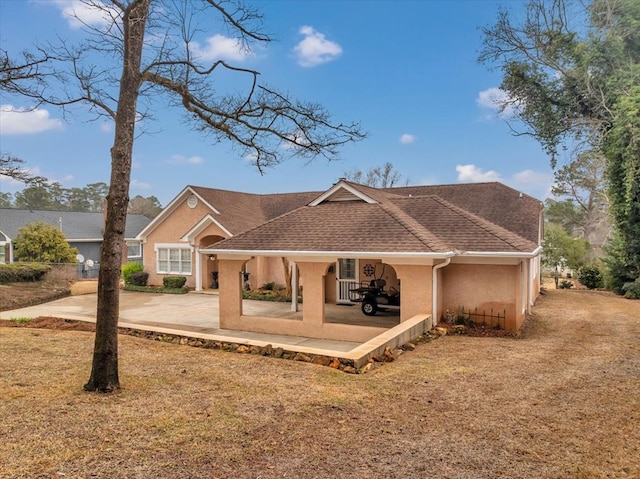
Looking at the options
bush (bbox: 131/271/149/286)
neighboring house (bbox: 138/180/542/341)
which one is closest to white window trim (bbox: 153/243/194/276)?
bush (bbox: 131/271/149/286)

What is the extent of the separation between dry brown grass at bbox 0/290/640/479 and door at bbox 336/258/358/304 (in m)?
8.72

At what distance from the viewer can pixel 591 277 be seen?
84.7ft

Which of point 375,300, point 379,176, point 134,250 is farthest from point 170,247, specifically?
point 379,176

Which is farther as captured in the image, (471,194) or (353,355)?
(471,194)

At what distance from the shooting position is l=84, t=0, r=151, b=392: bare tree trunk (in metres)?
5.96

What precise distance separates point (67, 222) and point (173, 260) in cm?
1866

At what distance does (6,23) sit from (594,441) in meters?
12.4

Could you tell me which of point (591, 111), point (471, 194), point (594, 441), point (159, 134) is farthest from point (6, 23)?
point (591, 111)

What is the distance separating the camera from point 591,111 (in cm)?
2247

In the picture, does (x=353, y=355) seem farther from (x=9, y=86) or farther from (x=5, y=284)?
(x=5, y=284)

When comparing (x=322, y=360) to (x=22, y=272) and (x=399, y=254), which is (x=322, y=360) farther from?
(x=22, y=272)

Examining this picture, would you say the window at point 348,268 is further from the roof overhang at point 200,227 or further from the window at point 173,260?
the window at point 173,260

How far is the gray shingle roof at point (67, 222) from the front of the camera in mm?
34156

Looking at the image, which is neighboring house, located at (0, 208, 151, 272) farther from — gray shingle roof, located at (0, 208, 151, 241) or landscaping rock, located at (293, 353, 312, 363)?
landscaping rock, located at (293, 353, 312, 363)
